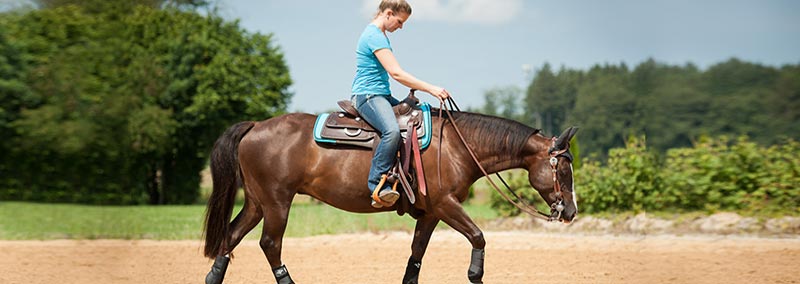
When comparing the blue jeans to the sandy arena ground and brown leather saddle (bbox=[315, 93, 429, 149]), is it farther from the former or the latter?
the sandy arena ground

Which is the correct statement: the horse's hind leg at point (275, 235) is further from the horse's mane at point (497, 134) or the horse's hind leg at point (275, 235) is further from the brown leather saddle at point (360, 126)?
the horse's mane at point (497, 134)

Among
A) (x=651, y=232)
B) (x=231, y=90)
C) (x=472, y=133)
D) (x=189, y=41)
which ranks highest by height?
(x=189, y=41)

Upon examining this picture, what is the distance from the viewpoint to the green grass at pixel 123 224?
14227 millimetres

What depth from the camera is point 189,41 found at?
95.3ft

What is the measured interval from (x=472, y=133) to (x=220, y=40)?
84.6 ft

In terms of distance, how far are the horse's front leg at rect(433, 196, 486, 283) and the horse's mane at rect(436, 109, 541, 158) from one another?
2.24 feet

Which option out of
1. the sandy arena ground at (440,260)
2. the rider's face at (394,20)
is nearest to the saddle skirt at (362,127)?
the rider's face at (394,20)

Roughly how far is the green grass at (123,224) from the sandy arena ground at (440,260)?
111cm

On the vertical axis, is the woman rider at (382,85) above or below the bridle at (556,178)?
above

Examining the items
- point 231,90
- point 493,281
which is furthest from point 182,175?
point 493,281

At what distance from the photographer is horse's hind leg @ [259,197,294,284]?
6.45 meters

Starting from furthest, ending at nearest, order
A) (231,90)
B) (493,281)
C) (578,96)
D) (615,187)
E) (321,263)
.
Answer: (231,90) < (578,96) < (615,187) < (321,263) < (493,281)

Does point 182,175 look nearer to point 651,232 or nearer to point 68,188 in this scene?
point 68,188

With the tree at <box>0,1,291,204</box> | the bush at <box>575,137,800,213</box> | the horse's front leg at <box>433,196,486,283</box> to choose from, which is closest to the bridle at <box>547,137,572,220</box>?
the horse's front leg at <box>433,196,486,283</box>
